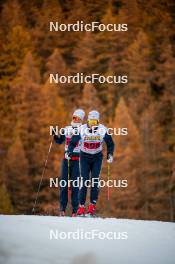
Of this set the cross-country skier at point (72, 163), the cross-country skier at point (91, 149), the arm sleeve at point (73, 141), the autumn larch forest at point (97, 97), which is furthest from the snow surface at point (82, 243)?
the autumn larch forest at point (97, 97)

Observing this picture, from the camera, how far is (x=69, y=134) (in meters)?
9.09

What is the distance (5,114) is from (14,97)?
2172 mm

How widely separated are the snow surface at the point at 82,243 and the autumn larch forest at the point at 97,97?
31631 mm

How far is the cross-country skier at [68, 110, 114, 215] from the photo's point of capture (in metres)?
8.62

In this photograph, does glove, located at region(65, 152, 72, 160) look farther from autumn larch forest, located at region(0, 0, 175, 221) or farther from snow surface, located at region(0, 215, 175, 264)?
autumn larch forest, located at region(0, 0, 175, 221)


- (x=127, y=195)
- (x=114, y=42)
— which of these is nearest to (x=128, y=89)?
(x=114, y=42)

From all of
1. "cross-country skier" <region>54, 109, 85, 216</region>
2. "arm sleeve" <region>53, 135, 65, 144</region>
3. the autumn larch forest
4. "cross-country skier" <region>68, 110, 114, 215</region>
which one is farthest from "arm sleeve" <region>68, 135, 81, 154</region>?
the autumn larch forest

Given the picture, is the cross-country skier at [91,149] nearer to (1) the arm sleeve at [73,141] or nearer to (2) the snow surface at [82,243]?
(1) the arm sleeve at [73,141]

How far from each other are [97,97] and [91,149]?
4718 cm

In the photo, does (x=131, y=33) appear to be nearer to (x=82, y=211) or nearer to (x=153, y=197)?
(x=153, y=197)

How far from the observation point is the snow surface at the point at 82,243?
576cm

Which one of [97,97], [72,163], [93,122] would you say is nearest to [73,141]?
[93,122]

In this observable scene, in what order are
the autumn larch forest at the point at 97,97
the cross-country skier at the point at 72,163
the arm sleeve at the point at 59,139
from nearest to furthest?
the cross-country skier at the point at 72,163 < the arm sleeve at the point at 59,139 < the autumn larch forest at the point at 97,97

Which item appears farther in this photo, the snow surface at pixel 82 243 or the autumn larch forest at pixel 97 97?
the autumn larch forest at pixel 97 97
